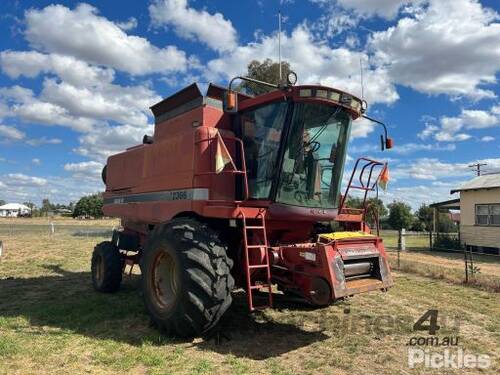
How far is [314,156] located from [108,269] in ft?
16.6

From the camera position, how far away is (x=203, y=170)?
689cm

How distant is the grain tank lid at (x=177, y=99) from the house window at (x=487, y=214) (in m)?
20.1

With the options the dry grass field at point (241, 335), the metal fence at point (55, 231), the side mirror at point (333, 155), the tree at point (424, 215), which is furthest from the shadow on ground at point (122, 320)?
the tree at point (424, 215)

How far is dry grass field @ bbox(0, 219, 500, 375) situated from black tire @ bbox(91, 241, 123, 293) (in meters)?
0.33

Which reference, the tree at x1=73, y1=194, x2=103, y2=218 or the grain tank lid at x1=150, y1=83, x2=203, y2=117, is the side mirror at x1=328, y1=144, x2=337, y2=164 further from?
the tree at x1=73, y1=194, x2=103, y2=218

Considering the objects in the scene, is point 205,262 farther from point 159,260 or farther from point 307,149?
point 307,149

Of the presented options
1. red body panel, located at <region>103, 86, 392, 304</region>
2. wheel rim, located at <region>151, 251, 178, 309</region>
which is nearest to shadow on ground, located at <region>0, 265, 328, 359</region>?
wheel rim, located at <region>151, 251, 178, 309</region>

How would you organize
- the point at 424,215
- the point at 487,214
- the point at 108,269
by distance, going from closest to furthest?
the point at 108,269, the point at 487,214, the point at 424,215

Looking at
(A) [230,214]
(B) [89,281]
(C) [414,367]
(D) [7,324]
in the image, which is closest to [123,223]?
(B) [89,281]

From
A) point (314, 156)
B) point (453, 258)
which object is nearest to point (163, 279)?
point (314, 156)

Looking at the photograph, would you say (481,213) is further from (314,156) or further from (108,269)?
(108,269)

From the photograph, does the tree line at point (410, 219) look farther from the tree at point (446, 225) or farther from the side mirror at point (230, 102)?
the side mirror at point (230, 102)

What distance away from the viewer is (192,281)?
570cm

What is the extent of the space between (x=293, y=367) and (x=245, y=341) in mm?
1083
